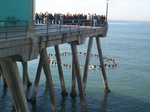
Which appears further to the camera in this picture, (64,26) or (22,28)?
(64,26)

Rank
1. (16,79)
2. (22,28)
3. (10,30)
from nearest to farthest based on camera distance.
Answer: (16,79)
(10,30)
(22,28)

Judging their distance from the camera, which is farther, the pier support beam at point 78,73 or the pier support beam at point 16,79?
the pier support beam at point 78,73

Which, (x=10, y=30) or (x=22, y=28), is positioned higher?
(x=22, y=28)

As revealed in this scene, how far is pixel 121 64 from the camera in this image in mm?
50562

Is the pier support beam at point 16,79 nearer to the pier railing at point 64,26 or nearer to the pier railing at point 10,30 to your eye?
the pier railing at point 10,30

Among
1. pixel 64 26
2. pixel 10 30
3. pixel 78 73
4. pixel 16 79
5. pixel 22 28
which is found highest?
pixel 64 26

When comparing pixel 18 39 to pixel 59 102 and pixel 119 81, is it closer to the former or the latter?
pixel 59 102

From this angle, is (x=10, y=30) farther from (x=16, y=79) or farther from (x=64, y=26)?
(x=64, y=26)

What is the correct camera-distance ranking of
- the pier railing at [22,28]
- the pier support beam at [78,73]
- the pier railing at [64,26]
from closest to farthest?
1. the pier railing at [22,28]
2. the pier railing at [64,26]
3. the pier support beam at [78,73]

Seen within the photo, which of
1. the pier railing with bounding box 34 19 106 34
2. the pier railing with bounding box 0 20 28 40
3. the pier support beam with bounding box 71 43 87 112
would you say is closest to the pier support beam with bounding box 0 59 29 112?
the pier railing with bounding box 0 20 28 40

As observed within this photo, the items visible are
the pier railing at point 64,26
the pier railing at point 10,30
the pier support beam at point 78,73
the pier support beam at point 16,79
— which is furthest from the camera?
the pier support beam at point 78,73

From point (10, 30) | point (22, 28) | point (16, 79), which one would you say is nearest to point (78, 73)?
point (22, 28)

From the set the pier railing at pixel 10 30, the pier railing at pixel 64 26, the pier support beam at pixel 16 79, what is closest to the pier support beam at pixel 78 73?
the pier railing at pixel 64 26

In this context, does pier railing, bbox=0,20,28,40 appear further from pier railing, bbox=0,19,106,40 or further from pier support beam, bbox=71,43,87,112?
pier support beam, bbox=71,43,87,112
